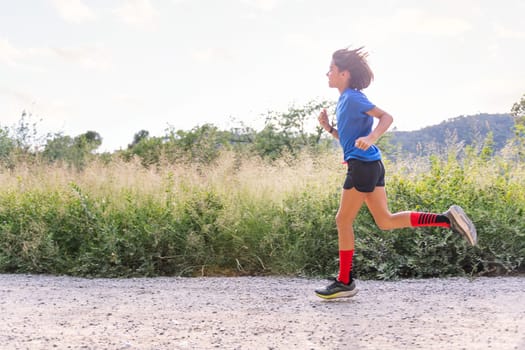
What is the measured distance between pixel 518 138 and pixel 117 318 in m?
6.78

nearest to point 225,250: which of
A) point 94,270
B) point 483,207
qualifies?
point 94,270

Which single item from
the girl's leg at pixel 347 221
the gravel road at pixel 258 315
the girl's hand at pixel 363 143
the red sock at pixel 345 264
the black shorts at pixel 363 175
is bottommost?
the gravel road at pixel 258 315

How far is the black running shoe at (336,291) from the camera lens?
15.2ft

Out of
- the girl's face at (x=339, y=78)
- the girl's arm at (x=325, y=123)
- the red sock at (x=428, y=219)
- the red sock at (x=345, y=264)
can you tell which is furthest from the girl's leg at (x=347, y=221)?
the girl's face at (x=339, y=78)

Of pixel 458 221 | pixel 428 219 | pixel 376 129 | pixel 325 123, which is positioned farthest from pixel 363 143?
pixel 458 221

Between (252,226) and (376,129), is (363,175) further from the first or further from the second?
(252,226)

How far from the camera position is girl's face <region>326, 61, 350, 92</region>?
4547 mm

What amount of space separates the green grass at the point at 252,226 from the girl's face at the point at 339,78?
192 cm

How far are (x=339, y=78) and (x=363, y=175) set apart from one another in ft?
2.65

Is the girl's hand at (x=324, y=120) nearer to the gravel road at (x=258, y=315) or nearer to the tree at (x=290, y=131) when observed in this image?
the gravel road at (x=258, y=315)

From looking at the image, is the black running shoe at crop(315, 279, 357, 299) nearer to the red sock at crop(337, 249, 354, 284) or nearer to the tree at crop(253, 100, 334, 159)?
the red sock at crop(337, 249, 354, 284)

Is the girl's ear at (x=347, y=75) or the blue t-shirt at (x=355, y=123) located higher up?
the girl's ear at (x=347, y=75)

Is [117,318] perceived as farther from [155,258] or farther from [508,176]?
[508,176]

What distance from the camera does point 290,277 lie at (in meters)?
5.89
